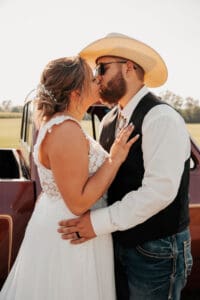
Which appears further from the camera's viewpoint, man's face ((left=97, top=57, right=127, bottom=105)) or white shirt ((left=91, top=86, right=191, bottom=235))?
man's face ((left=97, top=57, right=127, bottom=105))

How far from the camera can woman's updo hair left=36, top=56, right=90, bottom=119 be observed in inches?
86.4

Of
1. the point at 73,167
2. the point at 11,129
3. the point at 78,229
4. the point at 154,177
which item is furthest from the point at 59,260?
the point at 11,129

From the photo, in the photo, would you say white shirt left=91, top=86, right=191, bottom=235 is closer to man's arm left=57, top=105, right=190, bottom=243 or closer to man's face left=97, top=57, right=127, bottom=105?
man's arm left=57, top=105, right=190, bottom=243

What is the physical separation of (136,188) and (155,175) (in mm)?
179

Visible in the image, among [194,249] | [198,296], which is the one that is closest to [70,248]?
[194,249]

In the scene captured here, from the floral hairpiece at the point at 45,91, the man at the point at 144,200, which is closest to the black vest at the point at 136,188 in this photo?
the man at the point at 144,200

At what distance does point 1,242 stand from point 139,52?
1.44 meters

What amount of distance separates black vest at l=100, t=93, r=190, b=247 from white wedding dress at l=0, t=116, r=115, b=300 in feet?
0.41

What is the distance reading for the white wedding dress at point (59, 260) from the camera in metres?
2.30

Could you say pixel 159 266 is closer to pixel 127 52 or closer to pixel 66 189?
pixel 66 189

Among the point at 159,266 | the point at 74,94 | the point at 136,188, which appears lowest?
the point at 159,266

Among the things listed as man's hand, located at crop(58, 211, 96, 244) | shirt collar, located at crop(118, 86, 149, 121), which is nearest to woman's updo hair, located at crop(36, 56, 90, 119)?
shirt collar, located at crop(118, 86, 149, 121)

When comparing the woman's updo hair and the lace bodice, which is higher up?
the woman's updo hair

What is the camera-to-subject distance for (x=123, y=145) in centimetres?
227
